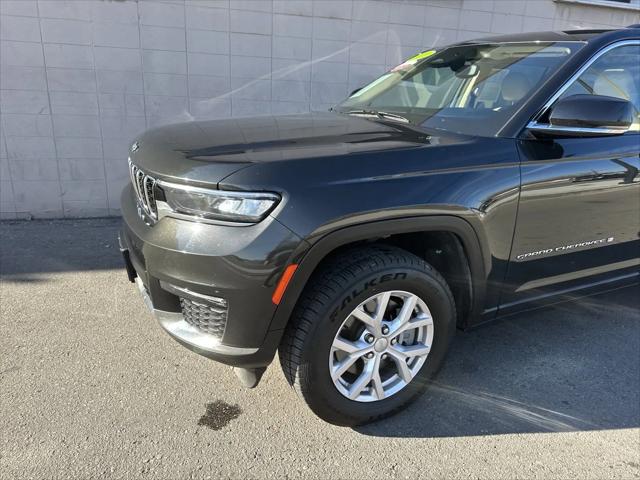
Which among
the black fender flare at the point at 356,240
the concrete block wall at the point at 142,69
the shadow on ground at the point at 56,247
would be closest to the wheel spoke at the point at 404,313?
the black fender flare at the point at 356,240

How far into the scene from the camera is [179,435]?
A: 225cm

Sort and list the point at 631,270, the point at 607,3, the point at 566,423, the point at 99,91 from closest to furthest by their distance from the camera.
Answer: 1. the point at 566,423
2. the point at 631,270
3. the point at 99,91
4. the point at 607,3

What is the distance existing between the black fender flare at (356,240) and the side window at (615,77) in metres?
0.98

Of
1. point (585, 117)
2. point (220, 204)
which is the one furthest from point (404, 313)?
point (585, 117)

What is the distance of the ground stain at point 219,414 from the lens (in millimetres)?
2334

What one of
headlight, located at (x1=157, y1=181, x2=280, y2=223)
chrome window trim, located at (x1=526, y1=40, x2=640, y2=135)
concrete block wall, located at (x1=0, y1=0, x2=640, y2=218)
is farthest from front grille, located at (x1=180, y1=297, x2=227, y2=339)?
concrete block wall, located at (x1=0, y1=0, x2=640, y2=218)

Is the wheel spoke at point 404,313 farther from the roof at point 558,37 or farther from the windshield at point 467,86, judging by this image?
the roof at point 558,37

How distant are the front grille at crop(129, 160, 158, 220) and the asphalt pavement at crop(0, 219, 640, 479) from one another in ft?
3.21

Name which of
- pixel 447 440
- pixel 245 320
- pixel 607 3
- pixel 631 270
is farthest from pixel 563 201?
pixel 607 3

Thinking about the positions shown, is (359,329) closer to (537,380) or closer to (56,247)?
(537,380)

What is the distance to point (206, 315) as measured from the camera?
79.3 inches

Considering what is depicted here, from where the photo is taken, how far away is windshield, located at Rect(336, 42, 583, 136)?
8.37 feet

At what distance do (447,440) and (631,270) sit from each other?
1.74 metres

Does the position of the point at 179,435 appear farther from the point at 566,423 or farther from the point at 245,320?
the point at 566,423
